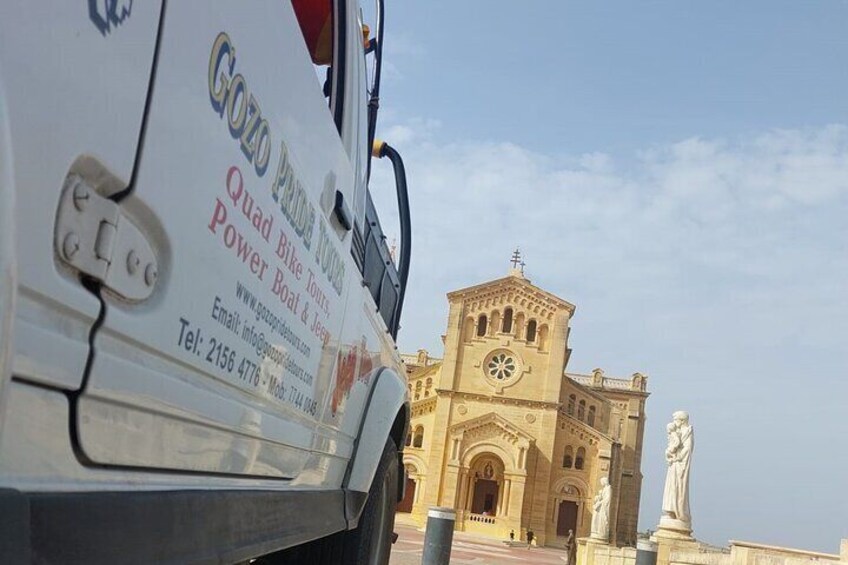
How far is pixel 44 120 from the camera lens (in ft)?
3.19

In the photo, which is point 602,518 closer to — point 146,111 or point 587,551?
point 587,551

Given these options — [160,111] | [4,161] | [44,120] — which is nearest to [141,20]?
[160,111]


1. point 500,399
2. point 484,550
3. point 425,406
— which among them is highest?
point 500,399

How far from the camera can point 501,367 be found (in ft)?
158

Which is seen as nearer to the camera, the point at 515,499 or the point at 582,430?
the point at 515,499

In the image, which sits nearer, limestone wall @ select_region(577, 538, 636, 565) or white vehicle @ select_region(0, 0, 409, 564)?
white vehicle @ select_region(0, 0, 409, 564)

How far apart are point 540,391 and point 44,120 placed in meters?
47.1

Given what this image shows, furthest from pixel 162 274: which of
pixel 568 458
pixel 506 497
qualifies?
pixel 568 458

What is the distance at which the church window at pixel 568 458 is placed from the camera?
46.8m

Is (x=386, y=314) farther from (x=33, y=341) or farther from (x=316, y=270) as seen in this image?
(x=33, y=341)

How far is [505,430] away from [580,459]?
5.05 m

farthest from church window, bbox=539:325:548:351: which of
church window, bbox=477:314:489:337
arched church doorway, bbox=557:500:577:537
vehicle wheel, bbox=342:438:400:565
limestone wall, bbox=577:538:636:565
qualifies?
vehicle wheel, bbox=342:438:400:565

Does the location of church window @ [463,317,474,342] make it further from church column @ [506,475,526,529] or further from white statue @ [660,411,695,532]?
white statue @ [660,411,695,532]

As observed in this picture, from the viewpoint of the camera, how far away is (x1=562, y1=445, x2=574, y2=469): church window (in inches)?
1843
